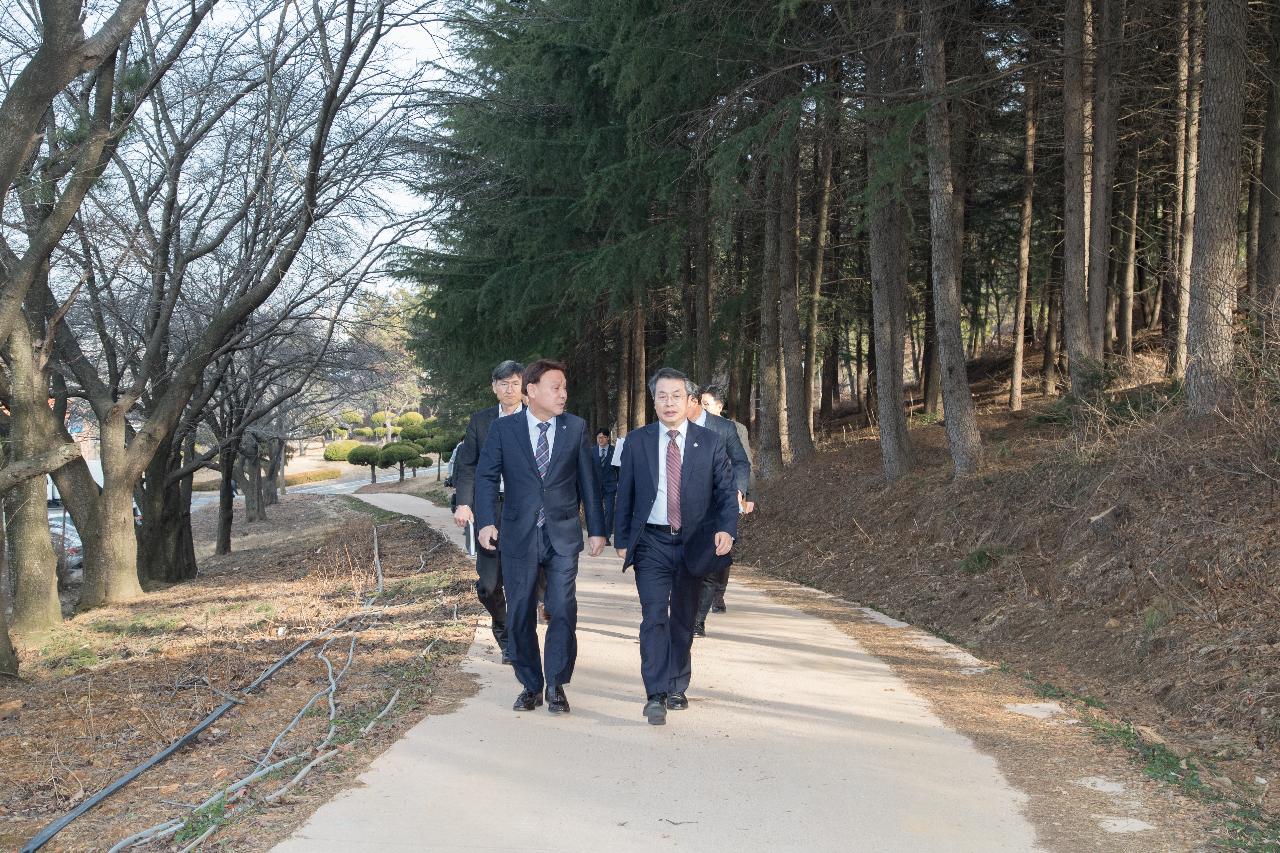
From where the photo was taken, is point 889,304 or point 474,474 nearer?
point 474,474

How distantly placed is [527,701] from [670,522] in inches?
54.5

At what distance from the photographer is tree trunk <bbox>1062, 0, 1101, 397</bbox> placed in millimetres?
15305

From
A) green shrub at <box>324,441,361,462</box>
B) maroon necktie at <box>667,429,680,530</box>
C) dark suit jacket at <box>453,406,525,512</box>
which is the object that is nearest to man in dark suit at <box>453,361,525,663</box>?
dark suit jacket at <box>453,406,525,512</box>

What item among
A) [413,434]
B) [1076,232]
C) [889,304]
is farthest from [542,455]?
[413,434]

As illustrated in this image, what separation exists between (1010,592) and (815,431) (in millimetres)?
17894

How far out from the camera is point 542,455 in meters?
6.55

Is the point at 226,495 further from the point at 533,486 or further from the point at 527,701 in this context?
the point at 533,486

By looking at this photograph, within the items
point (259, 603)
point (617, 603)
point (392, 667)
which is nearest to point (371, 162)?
point (259, 603)

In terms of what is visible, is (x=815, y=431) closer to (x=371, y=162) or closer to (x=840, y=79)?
(x=840, y=79)

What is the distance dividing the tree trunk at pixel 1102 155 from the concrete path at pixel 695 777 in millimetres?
11032

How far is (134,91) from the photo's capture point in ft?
51.9

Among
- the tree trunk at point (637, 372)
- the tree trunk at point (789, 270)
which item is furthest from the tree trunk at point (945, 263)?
the tree trunk at point (637, 372)

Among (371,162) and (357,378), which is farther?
(357,378)

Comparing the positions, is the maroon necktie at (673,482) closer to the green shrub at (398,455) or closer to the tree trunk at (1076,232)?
the tree trunk at (1076,232)
